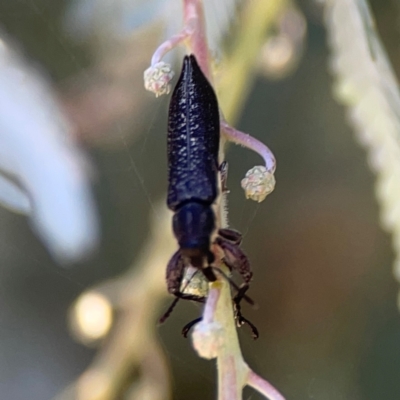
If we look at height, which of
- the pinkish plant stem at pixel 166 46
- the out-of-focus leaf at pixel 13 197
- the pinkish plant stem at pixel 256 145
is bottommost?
the pinkish plant stem at pixel 256 145

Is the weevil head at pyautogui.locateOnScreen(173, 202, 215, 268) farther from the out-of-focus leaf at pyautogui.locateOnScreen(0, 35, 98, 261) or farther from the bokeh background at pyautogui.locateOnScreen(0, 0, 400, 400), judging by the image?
the out-of-focus leaf at pyautogui.locateOnScreen(0, 35, 98, 261)

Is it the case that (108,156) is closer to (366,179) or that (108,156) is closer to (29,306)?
(29,306)

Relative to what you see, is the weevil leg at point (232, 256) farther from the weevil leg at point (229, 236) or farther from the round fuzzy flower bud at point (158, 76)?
the round fuzzy flower bud at point (158, 76)

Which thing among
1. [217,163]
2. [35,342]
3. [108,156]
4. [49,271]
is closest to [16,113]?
[108,156]

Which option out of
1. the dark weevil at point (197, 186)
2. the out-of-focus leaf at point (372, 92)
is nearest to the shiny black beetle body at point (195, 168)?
the dark weevil at point (197, 186)

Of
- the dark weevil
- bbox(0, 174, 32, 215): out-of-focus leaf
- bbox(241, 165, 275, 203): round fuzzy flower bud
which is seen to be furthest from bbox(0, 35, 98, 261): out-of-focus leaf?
bbox(241, 165, 275, 203): round fuzzy flower bud

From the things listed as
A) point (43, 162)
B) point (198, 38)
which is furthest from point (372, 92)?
point (43, 162)
